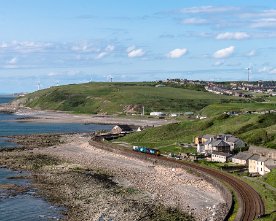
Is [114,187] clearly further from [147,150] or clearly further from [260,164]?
[147,150]

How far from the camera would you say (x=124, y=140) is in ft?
444

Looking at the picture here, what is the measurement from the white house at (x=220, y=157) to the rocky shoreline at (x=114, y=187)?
35.0ft

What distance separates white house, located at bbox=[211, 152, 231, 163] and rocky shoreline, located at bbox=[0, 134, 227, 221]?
35.0 feet

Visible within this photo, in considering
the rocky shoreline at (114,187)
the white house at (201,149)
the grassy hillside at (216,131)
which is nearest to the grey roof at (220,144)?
the white house at (201,149)

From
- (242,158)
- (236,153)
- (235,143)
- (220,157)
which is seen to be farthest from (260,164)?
(235,143)

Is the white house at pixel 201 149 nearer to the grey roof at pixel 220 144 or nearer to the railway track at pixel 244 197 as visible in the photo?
the grey roof at pixel 220 144

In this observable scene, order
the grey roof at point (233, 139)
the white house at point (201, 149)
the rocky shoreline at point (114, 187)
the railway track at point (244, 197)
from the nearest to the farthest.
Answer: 1. the railway track at point (244, 197)
2. the rocky shoreline at point (114, 187)
3. the grey roof at point (233, 139)
4. the white house at point (201, 149)

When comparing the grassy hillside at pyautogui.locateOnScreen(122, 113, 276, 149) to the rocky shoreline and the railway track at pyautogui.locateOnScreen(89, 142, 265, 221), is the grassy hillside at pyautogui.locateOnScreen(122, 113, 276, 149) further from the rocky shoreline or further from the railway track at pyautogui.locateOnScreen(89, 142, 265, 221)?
the railway track at pyautogui.locateOnScreen(89, 142, 265, 221)

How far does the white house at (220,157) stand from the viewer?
3605 inches

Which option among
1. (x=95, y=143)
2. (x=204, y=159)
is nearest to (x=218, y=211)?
(x=204, y=159)

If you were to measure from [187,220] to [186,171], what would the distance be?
28.5 meters

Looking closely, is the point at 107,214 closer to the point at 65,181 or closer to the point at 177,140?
the point at 65,181

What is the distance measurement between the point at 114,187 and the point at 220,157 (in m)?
26.0

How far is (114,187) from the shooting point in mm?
76125
